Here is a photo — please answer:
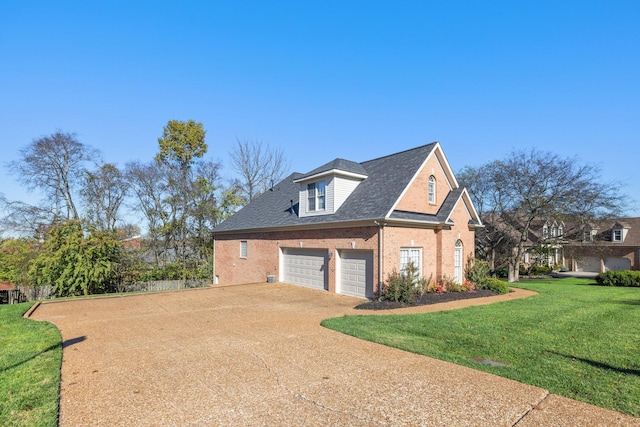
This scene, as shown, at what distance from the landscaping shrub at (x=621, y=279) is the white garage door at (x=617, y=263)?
16.5m

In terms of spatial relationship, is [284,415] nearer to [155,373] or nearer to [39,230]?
[155,373]

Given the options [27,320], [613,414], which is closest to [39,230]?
[27,320]

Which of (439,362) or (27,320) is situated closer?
(439,362)

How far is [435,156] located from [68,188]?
28.4 m

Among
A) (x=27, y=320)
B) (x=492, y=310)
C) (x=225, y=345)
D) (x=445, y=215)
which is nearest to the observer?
(x=225, y=345)

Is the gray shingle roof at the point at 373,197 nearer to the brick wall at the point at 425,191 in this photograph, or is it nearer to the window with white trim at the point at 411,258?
the brick wall at the point at 425,191

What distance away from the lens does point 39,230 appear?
2475cm

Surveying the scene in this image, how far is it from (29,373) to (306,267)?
13.0m

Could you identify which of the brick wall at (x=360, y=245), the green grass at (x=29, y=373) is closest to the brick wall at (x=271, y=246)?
the brick wall at (x=360, y=245)

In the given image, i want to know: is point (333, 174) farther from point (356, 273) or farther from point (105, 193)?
point (105, 193)

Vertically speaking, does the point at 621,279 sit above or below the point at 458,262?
below

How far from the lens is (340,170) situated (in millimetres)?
17203

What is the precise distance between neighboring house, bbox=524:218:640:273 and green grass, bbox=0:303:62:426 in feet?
109

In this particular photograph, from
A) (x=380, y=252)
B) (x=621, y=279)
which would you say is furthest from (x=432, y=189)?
(x=621, y=279)
